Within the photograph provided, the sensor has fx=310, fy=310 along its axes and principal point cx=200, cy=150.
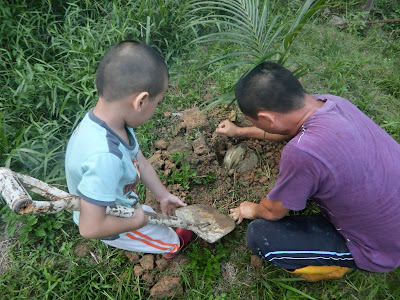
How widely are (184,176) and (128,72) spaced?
1.04 meters

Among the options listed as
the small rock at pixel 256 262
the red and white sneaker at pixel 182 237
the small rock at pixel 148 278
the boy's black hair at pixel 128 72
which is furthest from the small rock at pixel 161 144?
the boy's black hair at pixel 128 72

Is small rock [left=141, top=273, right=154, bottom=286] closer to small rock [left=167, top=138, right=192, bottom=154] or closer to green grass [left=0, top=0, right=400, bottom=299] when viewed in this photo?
green grass [left=0, top=0, right=400, bottom=299]

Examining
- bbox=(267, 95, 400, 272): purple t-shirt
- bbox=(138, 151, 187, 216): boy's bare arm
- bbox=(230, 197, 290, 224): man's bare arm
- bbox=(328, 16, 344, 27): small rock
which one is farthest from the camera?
bbox=(328, 16, 344, 27): small rock

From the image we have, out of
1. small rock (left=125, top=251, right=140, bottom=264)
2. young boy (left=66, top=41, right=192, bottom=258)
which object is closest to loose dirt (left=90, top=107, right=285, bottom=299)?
small rock (left=125, top=251, right=140, bottom=264)

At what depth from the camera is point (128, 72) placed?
122cm

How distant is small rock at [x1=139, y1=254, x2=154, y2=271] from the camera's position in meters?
1.91

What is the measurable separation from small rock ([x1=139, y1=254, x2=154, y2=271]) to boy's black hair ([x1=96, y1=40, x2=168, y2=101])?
110cm

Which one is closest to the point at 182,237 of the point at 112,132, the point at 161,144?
the point at 161,144

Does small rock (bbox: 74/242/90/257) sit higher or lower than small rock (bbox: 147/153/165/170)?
lower

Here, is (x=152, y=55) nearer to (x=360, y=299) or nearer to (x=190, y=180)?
(x=190, y=180)

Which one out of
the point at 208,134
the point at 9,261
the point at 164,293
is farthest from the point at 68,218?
the point at 208,134

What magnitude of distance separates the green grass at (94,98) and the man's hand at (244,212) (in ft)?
0.26

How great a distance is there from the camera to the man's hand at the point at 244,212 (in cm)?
191

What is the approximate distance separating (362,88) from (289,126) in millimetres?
1857
